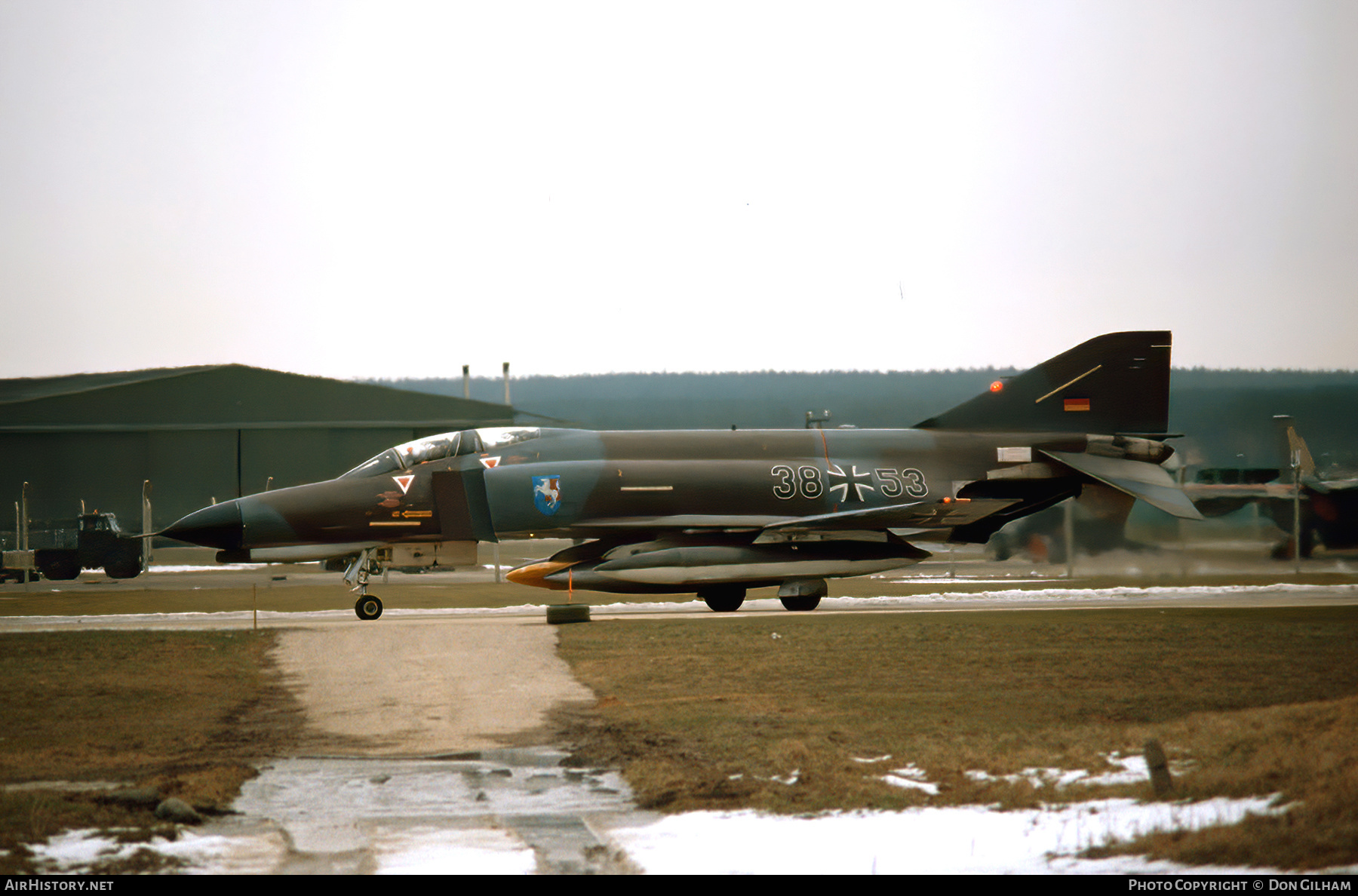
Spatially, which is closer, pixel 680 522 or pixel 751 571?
pixel 751 571

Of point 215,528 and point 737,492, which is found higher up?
point 737,492

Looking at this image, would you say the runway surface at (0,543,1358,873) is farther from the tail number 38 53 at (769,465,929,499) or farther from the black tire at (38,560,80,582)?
the tail number 38 53 at (769,465,929,499)

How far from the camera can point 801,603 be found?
17750 mm

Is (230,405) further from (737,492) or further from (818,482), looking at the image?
(818,482)

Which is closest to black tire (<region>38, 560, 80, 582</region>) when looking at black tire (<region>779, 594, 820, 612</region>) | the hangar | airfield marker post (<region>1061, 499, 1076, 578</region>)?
the hangar

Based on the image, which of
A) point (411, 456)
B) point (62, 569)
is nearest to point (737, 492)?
point (411, 456)

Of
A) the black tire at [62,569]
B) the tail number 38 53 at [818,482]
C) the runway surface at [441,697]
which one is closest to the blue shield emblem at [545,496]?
the runway surface at [441,697]

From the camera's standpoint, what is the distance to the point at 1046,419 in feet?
64.0

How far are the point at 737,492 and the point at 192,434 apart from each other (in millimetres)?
22558

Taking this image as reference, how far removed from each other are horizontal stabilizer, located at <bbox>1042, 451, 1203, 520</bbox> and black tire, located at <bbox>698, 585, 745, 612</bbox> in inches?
239

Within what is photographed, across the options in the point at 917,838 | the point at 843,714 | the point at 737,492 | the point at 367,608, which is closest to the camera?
the point at 917,838

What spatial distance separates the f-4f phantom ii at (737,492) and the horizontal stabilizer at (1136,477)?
4 centimetres

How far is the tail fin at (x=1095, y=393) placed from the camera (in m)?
19.5

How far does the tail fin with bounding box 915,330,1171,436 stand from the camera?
19453 millimetres
